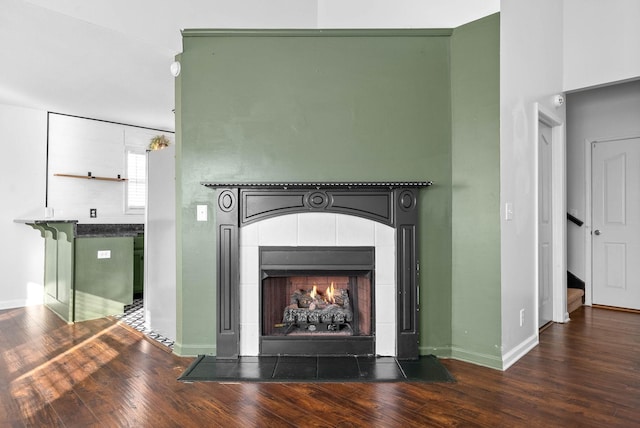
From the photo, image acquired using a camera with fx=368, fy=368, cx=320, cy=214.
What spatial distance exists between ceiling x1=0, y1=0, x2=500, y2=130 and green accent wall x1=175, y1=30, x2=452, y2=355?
54 cm

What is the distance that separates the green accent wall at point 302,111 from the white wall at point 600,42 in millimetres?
1965

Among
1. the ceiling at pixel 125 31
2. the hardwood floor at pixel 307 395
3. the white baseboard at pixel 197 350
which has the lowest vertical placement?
the hardwood floor at pixel 307 395

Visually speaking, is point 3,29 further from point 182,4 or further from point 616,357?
point 616,357

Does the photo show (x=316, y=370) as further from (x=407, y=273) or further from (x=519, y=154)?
(x=519, y=154)

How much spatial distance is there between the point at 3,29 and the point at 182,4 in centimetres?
141

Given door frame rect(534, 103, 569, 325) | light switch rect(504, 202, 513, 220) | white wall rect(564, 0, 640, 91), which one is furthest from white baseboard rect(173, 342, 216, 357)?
white wall rect(564, 0, 640, 91)

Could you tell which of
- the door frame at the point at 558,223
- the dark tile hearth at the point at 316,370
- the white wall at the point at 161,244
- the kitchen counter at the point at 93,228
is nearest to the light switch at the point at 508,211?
the dark tile hearth at the point at 316,370

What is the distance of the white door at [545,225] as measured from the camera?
143 inches

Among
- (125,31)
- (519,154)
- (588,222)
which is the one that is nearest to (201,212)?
(125,31)

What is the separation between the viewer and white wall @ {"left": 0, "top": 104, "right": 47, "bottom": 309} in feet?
14.9

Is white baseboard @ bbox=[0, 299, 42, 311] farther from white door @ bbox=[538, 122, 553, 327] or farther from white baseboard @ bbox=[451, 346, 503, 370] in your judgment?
white door @ bbox=[538, 122, 553, 327]

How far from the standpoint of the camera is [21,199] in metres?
4.64

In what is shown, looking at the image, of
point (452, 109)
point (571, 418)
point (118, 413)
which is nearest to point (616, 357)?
point (571, 418)

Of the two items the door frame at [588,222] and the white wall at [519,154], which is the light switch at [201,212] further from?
the door frame at [588,222]
